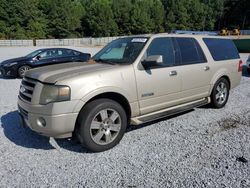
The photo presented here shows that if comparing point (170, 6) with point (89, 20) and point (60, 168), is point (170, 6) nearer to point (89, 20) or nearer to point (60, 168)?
point (89, 20)

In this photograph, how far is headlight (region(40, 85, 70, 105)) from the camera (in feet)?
12.0

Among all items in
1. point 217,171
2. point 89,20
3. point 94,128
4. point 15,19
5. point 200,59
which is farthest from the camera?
point 89,20

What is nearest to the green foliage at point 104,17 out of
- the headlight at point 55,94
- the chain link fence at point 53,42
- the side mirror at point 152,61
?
the chain link fence at point 53,42

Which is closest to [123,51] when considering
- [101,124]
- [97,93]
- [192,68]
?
[97,93]

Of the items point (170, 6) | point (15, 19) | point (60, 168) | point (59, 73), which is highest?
point (170, 6)

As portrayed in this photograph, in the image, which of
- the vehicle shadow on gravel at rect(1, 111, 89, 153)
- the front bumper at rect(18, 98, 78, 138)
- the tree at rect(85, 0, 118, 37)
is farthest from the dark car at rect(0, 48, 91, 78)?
the tree at rect(85, 0, 118, 37)

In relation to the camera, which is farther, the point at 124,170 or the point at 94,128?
the point at 94,128

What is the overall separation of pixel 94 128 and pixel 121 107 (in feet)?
1.87

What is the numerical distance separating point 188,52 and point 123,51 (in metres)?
1.39

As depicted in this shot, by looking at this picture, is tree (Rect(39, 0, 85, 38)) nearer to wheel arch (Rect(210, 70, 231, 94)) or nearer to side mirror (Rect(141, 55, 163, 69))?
wheel arch (Rect(210, 70, 231, 94))

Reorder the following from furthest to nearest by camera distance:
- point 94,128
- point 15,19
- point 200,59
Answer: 1. point 15,19
2. point 200,59
3. point 94,128

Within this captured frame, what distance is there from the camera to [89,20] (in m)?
73.4

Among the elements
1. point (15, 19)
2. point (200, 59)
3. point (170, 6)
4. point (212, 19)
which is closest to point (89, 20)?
point (15, 19)

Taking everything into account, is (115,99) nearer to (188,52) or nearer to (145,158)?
(145,158)
